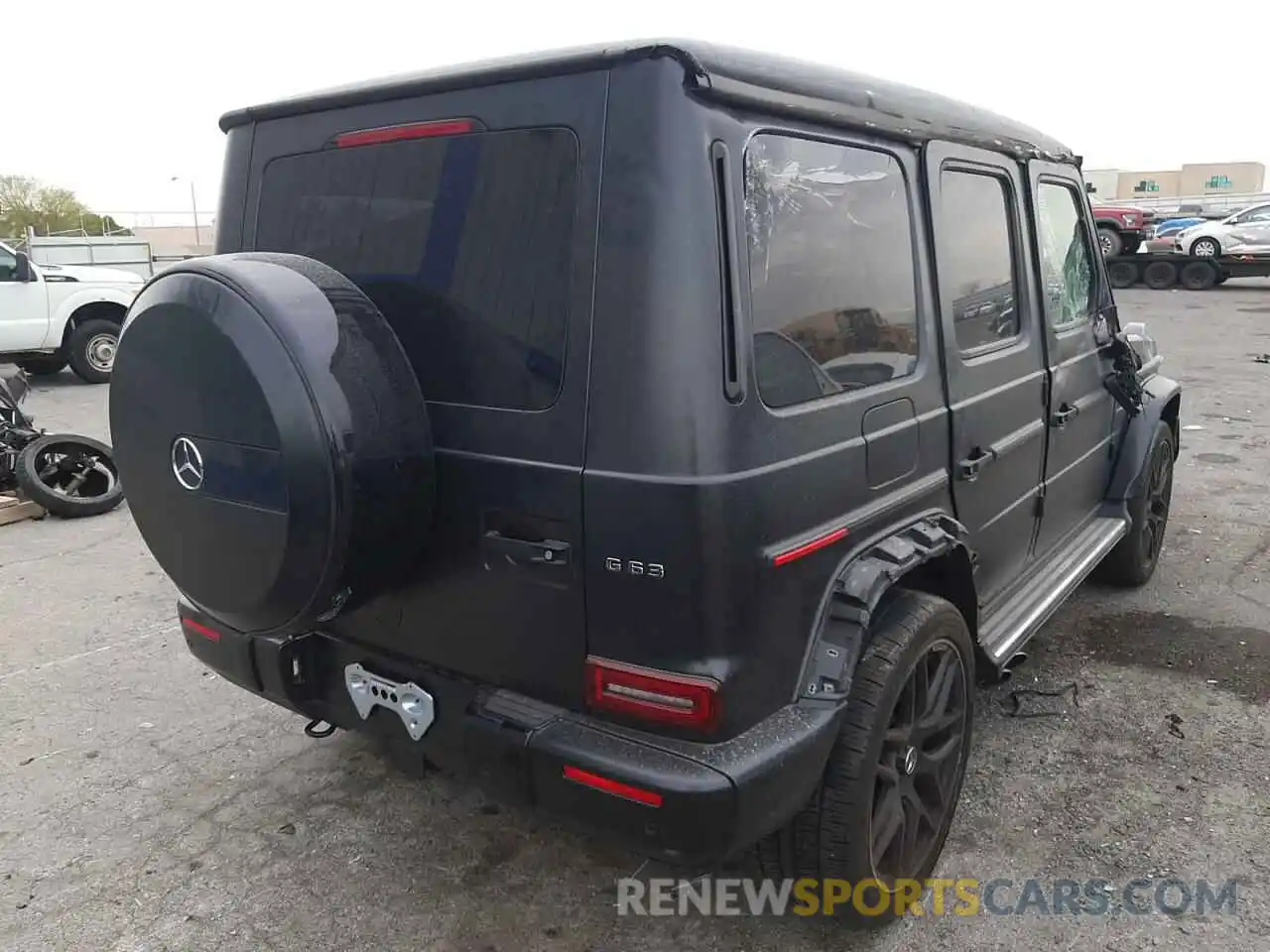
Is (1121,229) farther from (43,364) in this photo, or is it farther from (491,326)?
(491,326)

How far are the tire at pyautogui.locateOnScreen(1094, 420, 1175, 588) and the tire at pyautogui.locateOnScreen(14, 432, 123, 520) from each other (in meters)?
5.95

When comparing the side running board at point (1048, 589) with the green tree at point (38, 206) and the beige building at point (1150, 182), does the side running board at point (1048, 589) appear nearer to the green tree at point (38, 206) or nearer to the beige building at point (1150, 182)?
the green tree at point (38, 206)

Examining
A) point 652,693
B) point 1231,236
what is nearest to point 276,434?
point 652,693

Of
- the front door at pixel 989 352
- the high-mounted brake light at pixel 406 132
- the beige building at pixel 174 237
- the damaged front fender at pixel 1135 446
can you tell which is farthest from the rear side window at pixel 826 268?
the beige building at pixel 174 237

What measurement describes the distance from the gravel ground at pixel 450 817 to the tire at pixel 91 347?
8343 mm

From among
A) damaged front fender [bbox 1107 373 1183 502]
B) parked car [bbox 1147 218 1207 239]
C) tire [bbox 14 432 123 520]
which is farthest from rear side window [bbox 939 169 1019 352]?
parked car [bbox 1147 218 1207 239]

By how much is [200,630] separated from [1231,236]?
2345 centimetres

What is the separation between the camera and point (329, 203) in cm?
251

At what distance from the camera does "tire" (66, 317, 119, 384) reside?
11859mm

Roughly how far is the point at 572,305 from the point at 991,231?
177cm

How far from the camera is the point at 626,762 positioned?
1982 millimetres

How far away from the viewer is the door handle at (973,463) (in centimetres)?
279

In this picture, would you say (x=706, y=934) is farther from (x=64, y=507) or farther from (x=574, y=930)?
(x=64, y=507)

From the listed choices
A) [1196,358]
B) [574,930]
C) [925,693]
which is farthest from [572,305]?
[1196,358]
